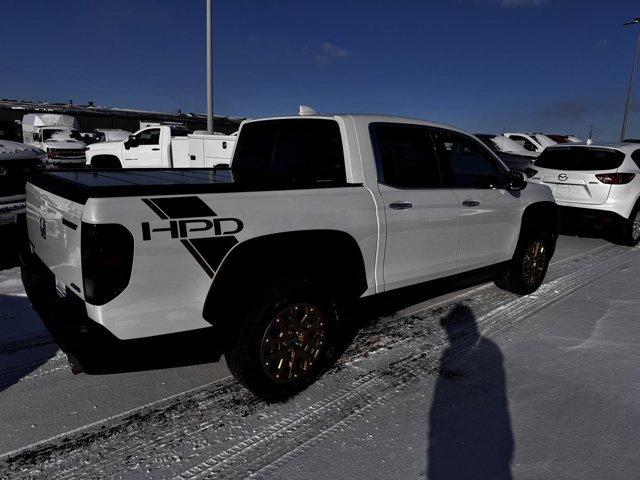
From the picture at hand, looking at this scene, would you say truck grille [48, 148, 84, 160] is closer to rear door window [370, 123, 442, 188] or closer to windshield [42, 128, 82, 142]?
windshield [42, 128, 82, 142]

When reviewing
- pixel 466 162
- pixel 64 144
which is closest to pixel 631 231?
pixel 466 162

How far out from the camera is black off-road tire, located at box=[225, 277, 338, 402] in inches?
109

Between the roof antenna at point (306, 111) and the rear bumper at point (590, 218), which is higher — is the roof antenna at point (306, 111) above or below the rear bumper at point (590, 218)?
above

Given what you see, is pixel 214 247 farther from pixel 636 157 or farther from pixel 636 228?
pixel 636 228

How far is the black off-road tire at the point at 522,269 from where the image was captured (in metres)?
4.89

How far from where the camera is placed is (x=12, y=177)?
5.48m

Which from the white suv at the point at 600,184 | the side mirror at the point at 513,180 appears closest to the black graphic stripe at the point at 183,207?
the side mirror at the point at 513,180

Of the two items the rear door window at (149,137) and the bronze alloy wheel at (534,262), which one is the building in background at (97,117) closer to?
the rear door window at (149,137)

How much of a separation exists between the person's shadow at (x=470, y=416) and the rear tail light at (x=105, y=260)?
1.81 meters

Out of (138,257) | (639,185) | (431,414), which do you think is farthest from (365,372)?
(639,185)

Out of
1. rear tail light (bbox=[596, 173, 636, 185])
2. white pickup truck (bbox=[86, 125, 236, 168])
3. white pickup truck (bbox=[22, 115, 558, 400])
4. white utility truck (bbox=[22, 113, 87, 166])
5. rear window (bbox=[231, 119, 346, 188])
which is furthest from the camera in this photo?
white utility truck (bbox=[22, 113, 87, 166])

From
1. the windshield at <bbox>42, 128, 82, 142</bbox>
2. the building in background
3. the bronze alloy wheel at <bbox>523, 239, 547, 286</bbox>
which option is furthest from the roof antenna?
→ the building in background

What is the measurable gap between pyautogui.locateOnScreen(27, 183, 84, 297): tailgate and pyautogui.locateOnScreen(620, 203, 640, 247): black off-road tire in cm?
782

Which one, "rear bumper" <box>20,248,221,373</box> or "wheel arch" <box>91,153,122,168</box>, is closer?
"rear bumper" <box>20,248,221,373</box>
